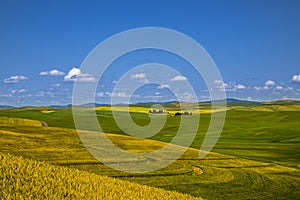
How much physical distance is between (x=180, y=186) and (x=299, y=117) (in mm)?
106485

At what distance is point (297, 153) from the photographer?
6016 cm

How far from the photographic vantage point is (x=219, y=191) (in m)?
28.0

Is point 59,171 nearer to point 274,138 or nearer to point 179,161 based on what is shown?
point 179,161

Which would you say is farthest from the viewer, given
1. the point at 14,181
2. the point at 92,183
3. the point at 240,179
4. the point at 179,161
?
the point at 179,161

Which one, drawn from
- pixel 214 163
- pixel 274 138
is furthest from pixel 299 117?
pixel 214 163

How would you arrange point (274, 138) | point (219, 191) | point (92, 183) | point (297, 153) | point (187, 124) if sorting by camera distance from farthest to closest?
point (187, 124) < point (274, 138) < point (297, 153) < point (219, 191) < point (92, 183)

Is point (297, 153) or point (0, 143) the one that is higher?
point (0, 143)

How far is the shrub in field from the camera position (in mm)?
14172

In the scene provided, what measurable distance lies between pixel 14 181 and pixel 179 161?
26.9 meters

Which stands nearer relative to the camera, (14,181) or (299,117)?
(14,181)

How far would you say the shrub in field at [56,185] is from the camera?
558 inches

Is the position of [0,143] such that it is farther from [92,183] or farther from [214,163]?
[92,183]

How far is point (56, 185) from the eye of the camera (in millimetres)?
16000

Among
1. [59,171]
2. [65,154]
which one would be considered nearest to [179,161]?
[65,154]
